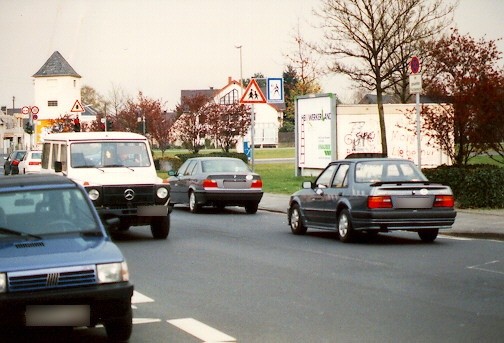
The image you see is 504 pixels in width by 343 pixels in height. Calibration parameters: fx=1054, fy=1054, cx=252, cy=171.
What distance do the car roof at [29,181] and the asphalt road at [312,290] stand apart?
1.36 meters

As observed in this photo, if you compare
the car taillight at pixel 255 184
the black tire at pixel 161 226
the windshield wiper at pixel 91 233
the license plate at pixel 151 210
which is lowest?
the black tire at pixel 161 226

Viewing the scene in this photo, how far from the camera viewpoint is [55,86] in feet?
392

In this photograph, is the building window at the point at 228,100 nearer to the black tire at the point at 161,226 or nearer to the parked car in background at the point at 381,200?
the black tire at the point at 161,226

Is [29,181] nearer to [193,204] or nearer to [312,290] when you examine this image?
[312,290]

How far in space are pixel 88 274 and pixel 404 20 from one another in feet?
106

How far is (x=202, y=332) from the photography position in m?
9.07

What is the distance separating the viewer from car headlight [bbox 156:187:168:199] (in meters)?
18.9

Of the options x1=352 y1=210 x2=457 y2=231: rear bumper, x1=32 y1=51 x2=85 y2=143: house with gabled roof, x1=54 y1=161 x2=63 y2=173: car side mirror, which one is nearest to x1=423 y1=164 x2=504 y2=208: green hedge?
x1=352 y1=210 x2=457 y2=231: rear bumper

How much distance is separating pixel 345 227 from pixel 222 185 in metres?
8.65

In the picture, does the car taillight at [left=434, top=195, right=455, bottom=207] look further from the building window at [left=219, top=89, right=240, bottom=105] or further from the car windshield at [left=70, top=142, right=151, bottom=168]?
the building window at [left=219, top=89, right=240, bottom=105]

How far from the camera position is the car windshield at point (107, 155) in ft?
64.5

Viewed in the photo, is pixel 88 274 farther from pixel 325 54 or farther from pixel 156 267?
pixel 325 54

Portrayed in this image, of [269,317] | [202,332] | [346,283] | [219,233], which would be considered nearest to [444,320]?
[269,317]

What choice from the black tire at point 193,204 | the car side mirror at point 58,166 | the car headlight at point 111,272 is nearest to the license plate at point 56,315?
the car headlight at point 111,272
